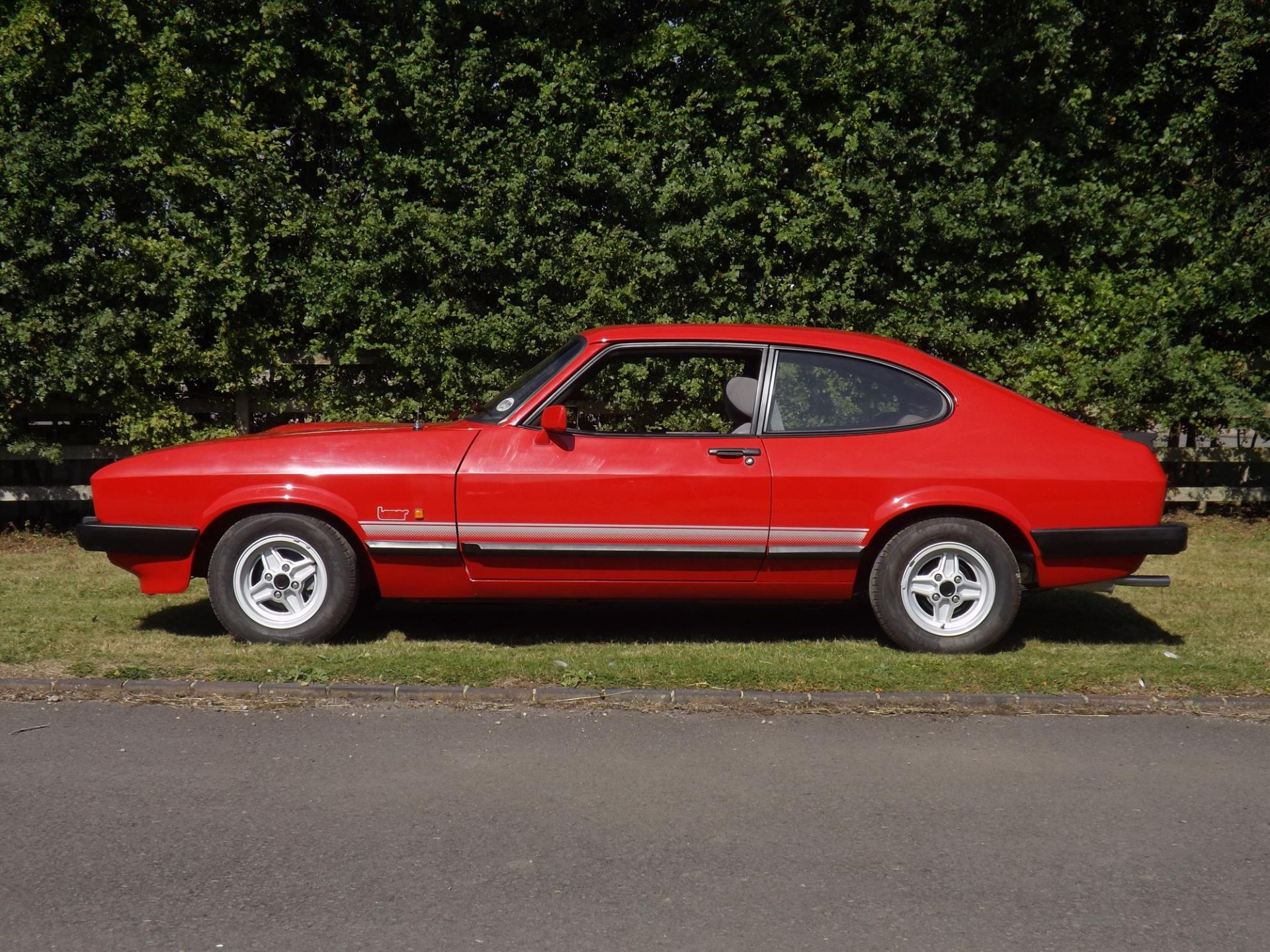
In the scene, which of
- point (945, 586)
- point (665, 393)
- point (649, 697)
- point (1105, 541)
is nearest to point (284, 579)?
point (649, 697)

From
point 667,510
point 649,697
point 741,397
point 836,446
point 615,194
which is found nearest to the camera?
point 649,697

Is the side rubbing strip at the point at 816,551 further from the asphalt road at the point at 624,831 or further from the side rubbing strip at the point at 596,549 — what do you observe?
the asphalt road at the point at 624,831

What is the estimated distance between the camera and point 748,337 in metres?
6.58

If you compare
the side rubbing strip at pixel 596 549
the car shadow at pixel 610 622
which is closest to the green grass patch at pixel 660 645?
the car shadow at pixel 610 622

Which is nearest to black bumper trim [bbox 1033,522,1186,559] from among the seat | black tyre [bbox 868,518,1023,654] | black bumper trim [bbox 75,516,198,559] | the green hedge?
black tyre [bbox 868,518,1023,654]

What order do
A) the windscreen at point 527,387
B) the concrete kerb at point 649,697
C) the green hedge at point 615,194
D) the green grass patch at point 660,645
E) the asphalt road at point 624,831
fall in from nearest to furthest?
the asphalt road at point 624,831 → the concrete kerb at point 649,697 → the green grass patch at point 660,645 → the windscreen at point 527,387 → the green hedge at point 615,194

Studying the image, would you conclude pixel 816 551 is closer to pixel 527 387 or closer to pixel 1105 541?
pixel 1105 541

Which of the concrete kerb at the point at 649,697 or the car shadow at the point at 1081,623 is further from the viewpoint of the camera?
the car shadow at the point at 1081,623

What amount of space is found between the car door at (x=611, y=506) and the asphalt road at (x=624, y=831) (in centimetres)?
108

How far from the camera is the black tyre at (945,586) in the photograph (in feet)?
20.5

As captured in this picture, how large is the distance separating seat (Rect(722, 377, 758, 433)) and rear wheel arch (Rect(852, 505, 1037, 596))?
861 millimetres

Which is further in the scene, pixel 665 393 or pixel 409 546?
pixel 665 393

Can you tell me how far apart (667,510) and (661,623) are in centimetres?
113

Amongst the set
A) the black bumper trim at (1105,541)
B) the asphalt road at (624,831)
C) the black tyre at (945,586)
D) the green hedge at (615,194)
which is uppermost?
the green hedge at (615,194)
